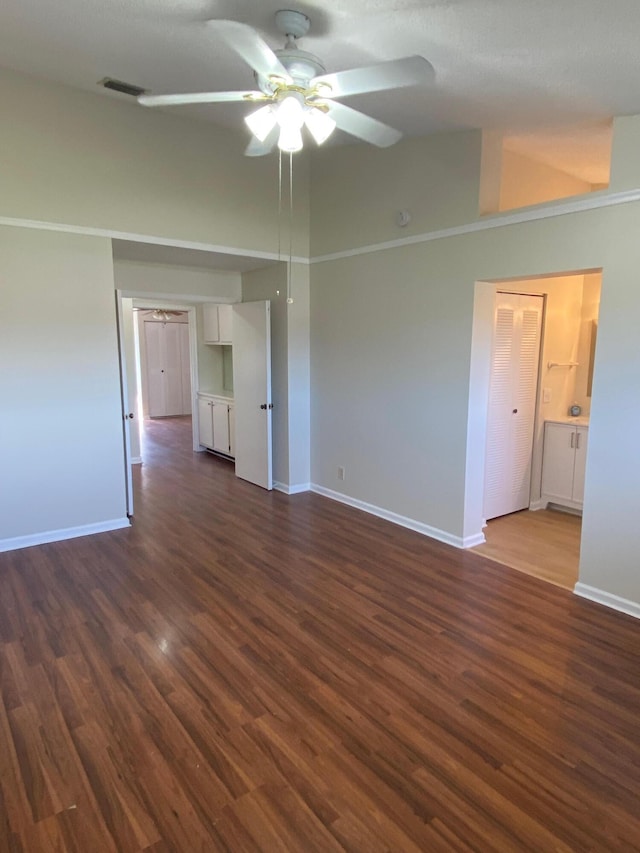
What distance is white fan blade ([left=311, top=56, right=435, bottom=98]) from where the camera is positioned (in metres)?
1.88

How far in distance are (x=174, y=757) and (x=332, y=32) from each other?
3.23 metres

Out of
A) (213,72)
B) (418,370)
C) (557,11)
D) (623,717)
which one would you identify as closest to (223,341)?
(418,370)

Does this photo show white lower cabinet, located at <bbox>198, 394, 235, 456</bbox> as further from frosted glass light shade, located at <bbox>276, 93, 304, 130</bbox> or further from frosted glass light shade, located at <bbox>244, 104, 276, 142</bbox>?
frosted glass light shade, located at <bbox>276, 93, 304, 130</bbox>

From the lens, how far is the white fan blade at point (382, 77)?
1877 millimetres

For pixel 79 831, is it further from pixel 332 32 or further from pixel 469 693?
pixel 332 32

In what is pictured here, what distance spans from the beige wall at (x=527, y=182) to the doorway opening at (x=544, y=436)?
2.08ft

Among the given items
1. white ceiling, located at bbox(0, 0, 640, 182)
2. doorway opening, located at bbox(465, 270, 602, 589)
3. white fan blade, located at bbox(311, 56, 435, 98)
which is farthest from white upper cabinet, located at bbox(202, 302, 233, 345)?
white fan blade, located at bbox(311, 56, 435, 98)

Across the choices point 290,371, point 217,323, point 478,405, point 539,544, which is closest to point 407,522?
point 539,544

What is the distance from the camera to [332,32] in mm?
2430

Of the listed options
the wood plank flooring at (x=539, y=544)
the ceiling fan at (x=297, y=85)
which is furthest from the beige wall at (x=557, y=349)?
the ceiling fan at (x=297, y=85)

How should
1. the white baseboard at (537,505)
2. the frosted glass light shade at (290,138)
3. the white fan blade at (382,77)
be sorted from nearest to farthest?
the white fan blade at (382,77) → the frosted glass light shade at (290,138) → the white baseboard at (537,505)

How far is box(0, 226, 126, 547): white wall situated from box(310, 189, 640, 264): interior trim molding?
7.78 ft

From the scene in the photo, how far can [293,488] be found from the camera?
5523 millimetres

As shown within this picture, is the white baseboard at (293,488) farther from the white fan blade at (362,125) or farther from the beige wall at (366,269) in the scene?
the white fan blade at (362,125)
